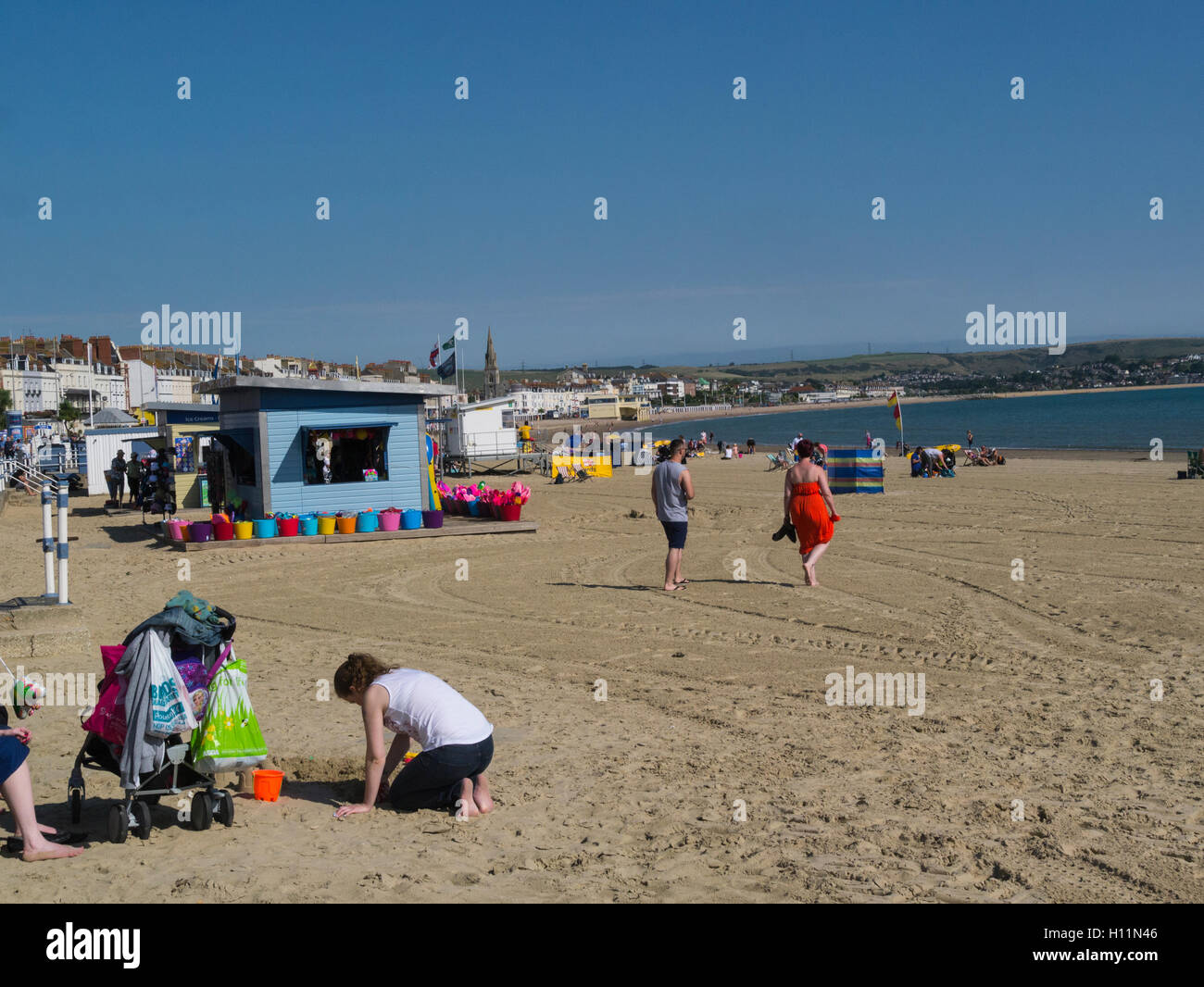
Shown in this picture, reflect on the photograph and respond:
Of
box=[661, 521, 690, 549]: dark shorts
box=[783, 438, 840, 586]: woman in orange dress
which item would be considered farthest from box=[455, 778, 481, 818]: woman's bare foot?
box=[783, 438, 840, 586]: woman in orange dress

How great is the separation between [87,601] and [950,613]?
10016 mm

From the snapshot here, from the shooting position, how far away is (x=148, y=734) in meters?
5.27

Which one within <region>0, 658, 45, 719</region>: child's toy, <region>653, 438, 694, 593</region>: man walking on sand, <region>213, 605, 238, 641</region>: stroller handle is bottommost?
<region>0, 658, 45, 719</region>: child's toy

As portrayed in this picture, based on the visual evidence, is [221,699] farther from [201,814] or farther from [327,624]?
[327,624]

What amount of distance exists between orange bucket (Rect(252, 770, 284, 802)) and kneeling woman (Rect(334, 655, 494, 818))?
0.44 m

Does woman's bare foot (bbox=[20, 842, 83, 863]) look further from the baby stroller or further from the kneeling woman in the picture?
the kneeling woman

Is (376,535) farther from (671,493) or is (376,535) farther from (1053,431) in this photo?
(1053,431)

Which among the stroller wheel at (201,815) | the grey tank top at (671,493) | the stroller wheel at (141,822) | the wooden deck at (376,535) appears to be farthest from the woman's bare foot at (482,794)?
the wooden deck at (376,535)

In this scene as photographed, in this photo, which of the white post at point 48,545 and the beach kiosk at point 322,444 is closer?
the white post at point 48,545

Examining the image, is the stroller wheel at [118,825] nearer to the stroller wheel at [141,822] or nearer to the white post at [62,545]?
the stroller wheel at [141,822]

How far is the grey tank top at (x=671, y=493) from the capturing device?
40.9 ft

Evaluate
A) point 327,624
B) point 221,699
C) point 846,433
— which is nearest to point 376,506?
point 327,624

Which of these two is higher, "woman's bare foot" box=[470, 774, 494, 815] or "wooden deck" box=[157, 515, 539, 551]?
Result: "wooden deck" box=[157, 515, 539, 551]

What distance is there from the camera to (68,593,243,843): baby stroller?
5266mm
